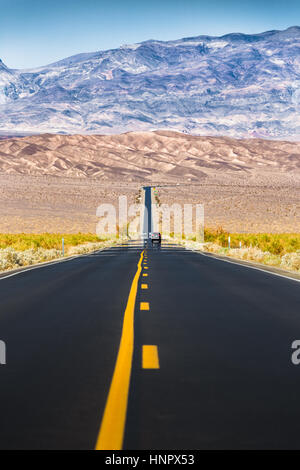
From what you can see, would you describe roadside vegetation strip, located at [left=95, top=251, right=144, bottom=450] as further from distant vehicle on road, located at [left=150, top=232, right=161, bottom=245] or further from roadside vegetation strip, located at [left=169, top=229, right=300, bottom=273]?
distant vehicle on road, located at [left=150, top=232, right=161, bottom=245]

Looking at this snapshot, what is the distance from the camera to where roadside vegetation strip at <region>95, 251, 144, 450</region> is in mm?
5141

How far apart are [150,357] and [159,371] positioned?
2.60 ft

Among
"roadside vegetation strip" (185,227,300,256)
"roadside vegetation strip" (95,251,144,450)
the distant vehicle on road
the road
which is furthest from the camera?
the distant vehicle on road

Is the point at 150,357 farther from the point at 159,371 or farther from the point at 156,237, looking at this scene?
the point at 156,237

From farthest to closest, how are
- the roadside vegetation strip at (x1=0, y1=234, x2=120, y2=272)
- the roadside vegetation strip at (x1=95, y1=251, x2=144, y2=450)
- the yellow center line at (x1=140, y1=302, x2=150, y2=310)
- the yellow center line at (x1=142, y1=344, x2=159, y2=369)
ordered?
the roadside vegetation strip at (x1=0, y1=234, x2=120, y2=272)
the yellow center line at (x1=140, y1=302, x2=150, y2=310)
the yellow center line at (x1=142, y1=344, x2=159, y2=369)
the roadside vegetation strip at (x1=95, y1=251, x2=144, y2=450)

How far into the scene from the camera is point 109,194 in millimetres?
122938

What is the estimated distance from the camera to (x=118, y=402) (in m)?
6.18

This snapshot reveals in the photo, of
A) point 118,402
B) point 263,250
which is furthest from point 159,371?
point 263,250

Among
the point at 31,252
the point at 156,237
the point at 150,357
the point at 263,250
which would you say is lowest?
the point at 263,250

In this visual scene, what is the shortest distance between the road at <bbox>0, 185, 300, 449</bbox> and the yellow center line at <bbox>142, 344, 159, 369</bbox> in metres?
0.02

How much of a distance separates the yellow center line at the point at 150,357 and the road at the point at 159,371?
0.08 ft

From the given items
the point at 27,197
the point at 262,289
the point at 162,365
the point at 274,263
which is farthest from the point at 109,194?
the point at 162,365

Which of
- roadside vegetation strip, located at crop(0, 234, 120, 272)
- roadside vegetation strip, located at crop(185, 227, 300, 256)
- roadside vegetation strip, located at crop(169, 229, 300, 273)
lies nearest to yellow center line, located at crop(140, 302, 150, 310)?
roadside vegetation strip, located at crop(169, 229, 300, 273)

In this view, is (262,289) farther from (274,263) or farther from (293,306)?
(274,263)
